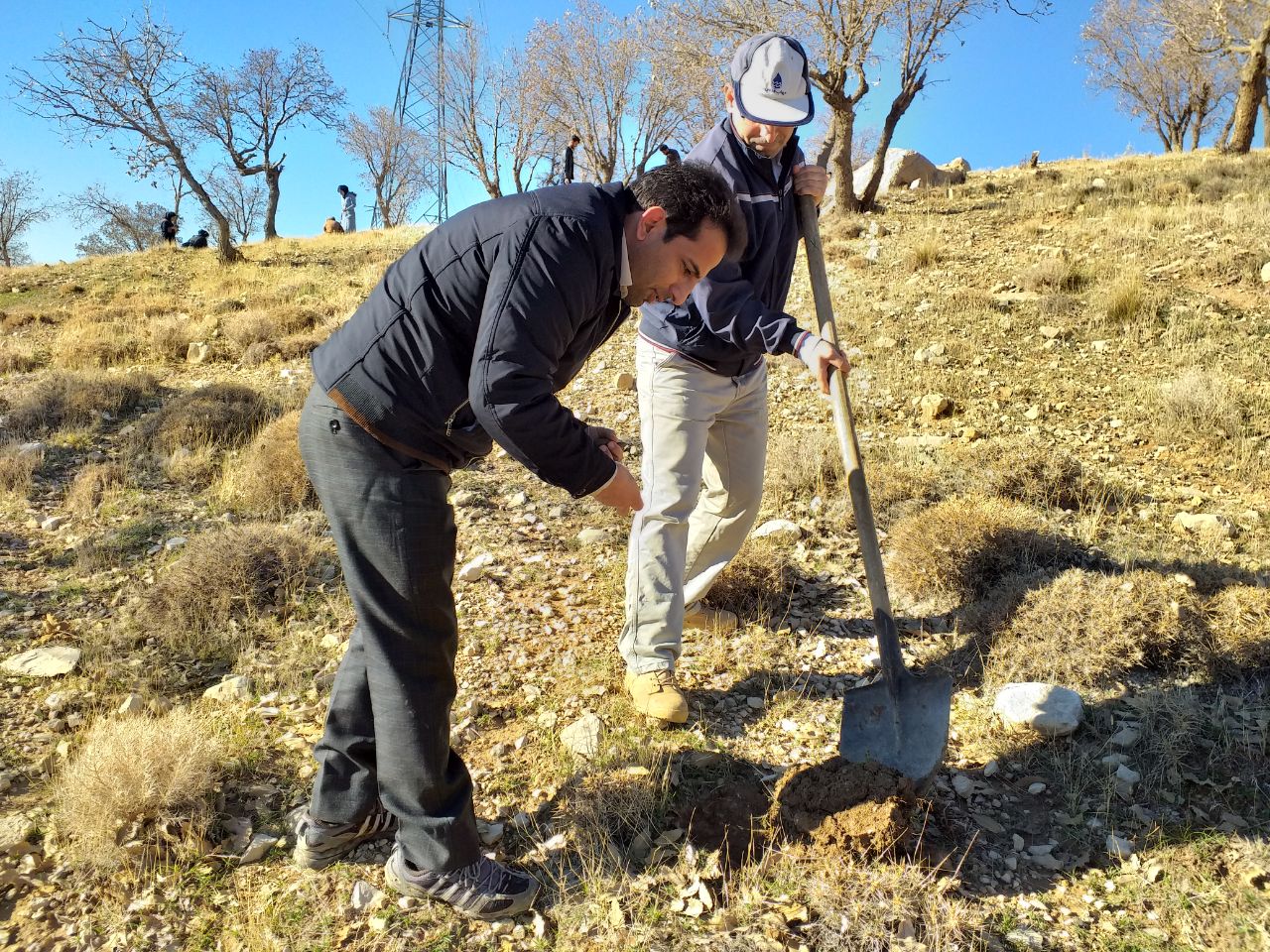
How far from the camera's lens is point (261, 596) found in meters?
4.23

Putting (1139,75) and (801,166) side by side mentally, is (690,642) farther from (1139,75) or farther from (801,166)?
(1139,75)

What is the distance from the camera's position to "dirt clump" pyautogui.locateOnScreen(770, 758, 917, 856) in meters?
2.28

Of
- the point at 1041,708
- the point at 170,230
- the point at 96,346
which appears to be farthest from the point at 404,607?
the point at 170,230

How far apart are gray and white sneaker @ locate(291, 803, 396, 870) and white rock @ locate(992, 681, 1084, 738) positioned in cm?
224

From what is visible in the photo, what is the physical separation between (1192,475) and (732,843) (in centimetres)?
412

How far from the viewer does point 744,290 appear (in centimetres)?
282

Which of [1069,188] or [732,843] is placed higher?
[1069,188]

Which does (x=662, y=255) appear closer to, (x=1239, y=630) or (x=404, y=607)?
(x=404, y=607)

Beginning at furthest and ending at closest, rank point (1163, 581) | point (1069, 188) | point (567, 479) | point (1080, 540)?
point (1069, 188) < point (1080, 540) < point (1163, 581) < point (567, 479)

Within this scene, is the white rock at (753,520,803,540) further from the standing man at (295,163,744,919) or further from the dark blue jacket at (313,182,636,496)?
the dark blue jacket at (313,182,636,496)

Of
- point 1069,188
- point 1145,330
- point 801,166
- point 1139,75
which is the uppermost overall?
point 1139,75

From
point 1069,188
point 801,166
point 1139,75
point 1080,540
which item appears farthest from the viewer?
point 1139,75

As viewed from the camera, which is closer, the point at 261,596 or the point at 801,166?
the point at 801,166

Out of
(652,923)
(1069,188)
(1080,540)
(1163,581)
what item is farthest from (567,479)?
(1069,188)
